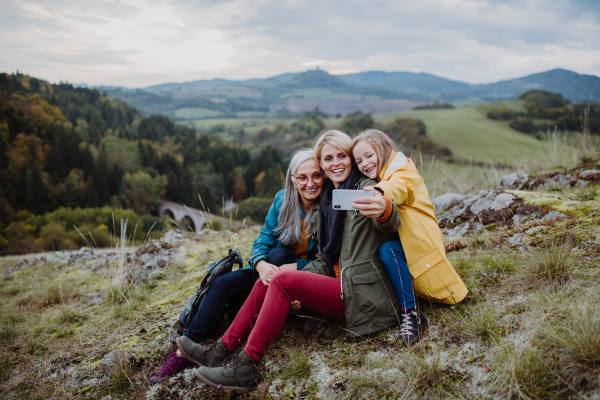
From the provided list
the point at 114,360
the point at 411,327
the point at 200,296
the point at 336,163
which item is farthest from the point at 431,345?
the point at 114,360

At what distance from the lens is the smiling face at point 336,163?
2625mm

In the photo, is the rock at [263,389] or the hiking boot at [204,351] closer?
the rock at [263,389]

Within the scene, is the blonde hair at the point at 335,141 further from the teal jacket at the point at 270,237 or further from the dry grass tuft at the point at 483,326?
the dry grass tuft at the point at 483,326

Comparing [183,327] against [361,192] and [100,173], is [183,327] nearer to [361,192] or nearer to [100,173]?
[361,192]

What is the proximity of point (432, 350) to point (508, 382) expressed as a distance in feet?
1.62

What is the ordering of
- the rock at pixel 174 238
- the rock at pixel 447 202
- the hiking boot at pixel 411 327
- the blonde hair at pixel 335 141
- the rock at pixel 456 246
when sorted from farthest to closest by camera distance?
the rock at pixel 174 238 → the rock at pixel 447 202 → the rock at pixel 456 246 → the blonde hair at pixel 335 141 → the hiking boot at pixel 411 327

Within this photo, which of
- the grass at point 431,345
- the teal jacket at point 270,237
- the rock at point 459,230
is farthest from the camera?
the rock at point 459,230

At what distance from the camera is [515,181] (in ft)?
17.9

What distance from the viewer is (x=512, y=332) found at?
214 centimetres

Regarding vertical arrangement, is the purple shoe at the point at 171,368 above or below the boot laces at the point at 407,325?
below

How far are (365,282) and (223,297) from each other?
1237mm

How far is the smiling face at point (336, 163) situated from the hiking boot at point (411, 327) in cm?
109

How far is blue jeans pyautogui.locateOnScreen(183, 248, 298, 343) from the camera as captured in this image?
2680 mm

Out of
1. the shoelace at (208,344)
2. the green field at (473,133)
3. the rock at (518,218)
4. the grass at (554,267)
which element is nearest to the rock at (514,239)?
the rock at (518,218)
